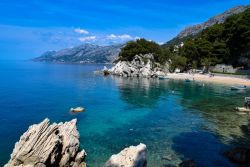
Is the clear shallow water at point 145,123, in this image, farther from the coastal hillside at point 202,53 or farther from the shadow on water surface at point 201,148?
the coastal hillside at point 202,53

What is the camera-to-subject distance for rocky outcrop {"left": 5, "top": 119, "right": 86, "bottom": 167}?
72.1 ft

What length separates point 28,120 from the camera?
149 feet

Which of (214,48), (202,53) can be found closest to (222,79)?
(214,48)

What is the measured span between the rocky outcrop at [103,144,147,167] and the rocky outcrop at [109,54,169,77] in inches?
4380

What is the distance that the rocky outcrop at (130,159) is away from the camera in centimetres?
2151

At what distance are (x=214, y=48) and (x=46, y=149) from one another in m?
121

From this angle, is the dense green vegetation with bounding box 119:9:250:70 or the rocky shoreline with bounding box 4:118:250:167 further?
the dense green vegetation with bounding box 119:9:250:70

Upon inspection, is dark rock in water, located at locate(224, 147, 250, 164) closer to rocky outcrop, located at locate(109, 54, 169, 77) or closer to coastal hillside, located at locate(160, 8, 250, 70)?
coastal hillside, located at locate(160, 8, 250, 70)

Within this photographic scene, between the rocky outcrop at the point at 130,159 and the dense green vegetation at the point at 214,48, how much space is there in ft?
353

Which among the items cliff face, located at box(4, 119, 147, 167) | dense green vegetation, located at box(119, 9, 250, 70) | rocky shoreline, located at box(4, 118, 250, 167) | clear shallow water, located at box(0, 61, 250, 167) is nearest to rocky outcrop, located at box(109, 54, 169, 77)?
dense green vegetation, located at box(119, 9, 250, 70)

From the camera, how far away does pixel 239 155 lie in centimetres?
2855

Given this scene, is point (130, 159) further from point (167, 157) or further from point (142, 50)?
point (142, 50)

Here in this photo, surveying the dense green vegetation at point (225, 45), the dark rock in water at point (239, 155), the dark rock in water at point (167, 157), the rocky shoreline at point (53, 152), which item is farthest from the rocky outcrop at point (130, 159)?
the dense green vegetation at point (225, 45)

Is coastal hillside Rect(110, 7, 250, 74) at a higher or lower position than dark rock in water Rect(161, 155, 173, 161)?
higher
